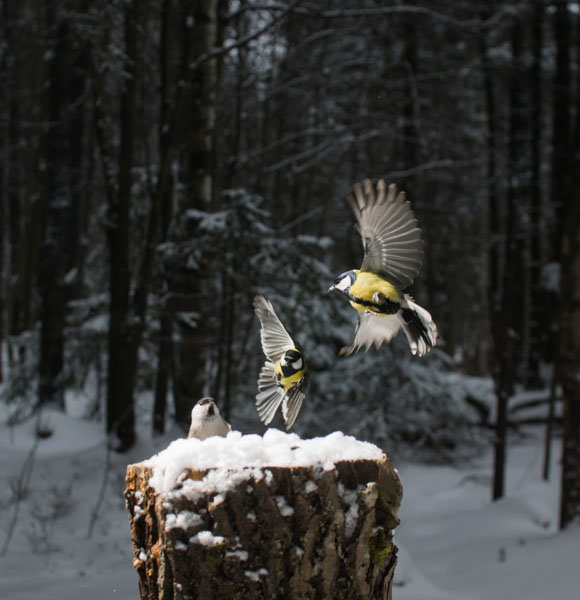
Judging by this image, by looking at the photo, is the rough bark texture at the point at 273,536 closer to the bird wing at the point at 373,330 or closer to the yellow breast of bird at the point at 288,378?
the yellow breast of bird at the point at 288,378

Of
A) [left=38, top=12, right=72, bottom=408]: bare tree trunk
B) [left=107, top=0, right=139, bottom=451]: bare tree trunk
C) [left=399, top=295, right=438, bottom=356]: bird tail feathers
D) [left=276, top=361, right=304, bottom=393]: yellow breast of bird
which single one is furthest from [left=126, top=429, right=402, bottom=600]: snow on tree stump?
[left=38, top=12, right=72, bottom=408]: bare tree trunk

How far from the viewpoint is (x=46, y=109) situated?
37.9 feet

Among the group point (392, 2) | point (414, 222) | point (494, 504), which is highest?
point (392, 2)

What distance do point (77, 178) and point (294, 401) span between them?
334 inches

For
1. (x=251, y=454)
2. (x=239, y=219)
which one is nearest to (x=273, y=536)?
(x=251, y=454)

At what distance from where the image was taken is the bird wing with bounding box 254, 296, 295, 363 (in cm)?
213

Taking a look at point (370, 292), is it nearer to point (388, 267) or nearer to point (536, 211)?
point (388, 267)

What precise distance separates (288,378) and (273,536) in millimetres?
495

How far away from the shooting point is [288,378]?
207 cm

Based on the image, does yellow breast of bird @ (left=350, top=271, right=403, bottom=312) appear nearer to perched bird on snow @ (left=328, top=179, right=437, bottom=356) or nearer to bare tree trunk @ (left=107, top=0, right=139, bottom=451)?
perched bird on snow @ (left=328, top=179, right=437, bottom=356)

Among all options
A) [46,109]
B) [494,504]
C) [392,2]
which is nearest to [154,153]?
[46,109]

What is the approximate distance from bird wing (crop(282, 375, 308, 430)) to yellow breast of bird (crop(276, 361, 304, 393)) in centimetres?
2

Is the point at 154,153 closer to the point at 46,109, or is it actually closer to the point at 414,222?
the point at 46,109

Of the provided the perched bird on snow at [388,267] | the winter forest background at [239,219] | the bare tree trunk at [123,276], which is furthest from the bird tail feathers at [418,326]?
the bare tree trunk at [123,276]
